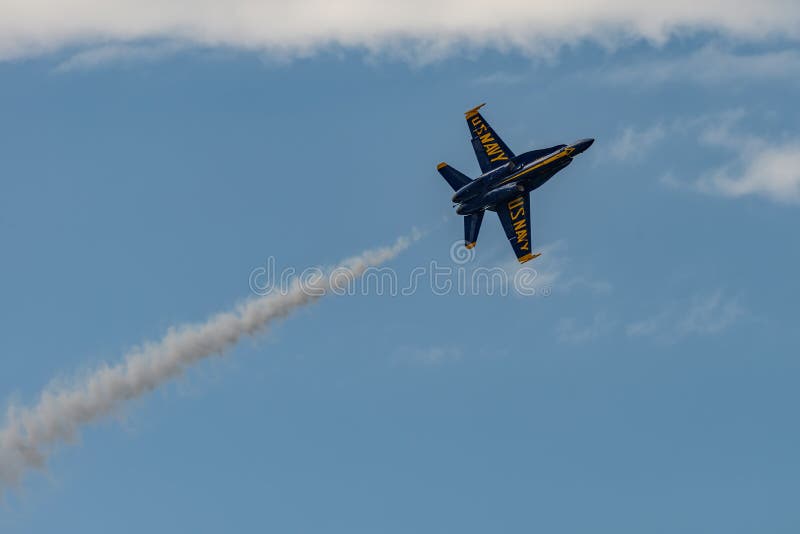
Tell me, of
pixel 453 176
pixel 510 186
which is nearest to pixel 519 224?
pixel 510 186

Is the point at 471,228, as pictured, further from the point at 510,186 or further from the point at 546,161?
the point at 546,161

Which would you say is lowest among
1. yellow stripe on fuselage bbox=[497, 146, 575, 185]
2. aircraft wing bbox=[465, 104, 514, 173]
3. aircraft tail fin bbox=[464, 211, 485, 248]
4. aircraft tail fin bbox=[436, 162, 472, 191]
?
aircraft tail fin bbox=[464, 211, 485, 248]

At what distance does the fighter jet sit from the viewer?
101688 mm

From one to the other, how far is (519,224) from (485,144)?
26.4 feet

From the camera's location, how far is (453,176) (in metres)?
104

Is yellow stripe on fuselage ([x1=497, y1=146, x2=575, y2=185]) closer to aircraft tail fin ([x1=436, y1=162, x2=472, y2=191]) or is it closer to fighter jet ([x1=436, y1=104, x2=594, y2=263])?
fighter jet ([x1=436, y1=104, x2=594, y2=263])

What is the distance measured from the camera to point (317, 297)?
4203 inches

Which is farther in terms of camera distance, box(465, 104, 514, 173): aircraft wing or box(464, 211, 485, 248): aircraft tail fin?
box(465, 104, 514, 173): aircraft wing

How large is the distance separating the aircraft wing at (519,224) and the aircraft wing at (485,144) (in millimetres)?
3835

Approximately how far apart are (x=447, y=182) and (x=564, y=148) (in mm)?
10235

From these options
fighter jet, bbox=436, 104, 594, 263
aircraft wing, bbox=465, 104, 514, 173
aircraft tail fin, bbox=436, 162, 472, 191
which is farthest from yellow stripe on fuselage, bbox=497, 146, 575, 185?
aircraft tail fin, bbox=436, 162, 472, 191

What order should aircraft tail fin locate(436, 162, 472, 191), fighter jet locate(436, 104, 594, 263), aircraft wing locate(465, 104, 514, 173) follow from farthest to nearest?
aircraft wing locate(465, 104, 514, 173), aircraft tail fin locate(436, 162, 472, 191), fighter jet locate(436, 104, 594, 263)

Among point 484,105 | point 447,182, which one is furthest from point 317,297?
point 484,105

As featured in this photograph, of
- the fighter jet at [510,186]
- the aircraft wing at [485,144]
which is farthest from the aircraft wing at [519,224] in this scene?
the aircraft wing at [485,144]
